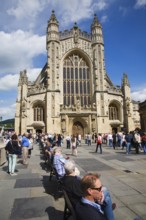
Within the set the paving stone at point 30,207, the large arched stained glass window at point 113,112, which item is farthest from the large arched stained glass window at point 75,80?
the paving stone at point 30,207

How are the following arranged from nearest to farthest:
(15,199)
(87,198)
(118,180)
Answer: (87,198), (15,199), (118,180)

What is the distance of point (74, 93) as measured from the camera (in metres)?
35.3

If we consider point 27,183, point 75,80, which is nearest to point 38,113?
point 75,80

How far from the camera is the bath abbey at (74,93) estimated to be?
3291cm

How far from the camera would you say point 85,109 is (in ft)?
110

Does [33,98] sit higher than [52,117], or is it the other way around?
[33,98]

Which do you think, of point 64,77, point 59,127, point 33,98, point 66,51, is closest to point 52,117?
point 59,127

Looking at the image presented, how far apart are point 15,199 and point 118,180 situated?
337cm

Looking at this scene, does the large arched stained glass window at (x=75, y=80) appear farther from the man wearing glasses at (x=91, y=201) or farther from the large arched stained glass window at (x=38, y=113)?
the man wearing glasses at (x=91, y=201)

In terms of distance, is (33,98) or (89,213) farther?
(33,98)

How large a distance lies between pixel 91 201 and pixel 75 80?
111 feet

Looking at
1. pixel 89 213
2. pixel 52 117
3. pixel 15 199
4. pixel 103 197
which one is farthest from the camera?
pixel 52 117

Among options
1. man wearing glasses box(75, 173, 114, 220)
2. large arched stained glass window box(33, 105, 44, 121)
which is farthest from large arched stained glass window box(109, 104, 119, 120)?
man wearing glasses box(75, 173, 114, 220)

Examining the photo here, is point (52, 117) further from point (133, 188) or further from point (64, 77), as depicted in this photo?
point (133, 188)
